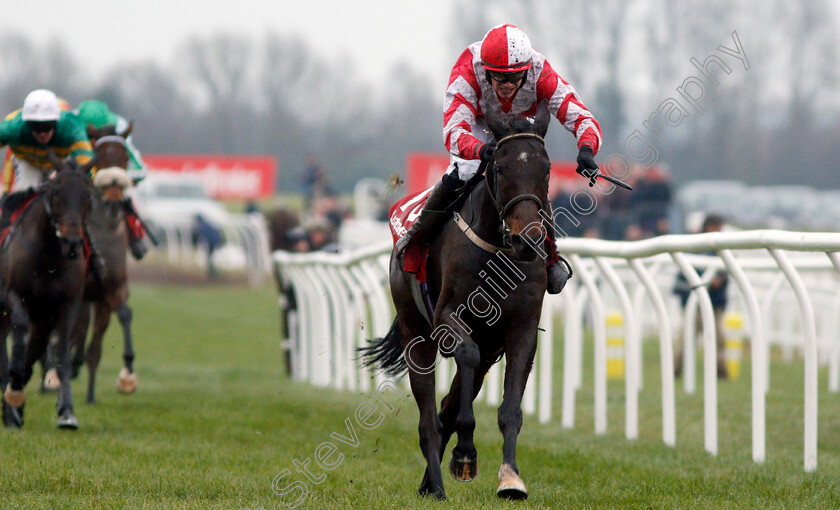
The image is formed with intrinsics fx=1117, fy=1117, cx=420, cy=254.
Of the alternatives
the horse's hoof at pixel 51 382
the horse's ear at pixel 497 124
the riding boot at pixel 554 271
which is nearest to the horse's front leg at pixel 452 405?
the riding boot at pixel 554 271

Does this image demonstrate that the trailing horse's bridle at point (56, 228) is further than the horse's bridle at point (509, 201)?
Yes

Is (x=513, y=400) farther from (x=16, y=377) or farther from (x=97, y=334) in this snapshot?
(x=97, y=334)

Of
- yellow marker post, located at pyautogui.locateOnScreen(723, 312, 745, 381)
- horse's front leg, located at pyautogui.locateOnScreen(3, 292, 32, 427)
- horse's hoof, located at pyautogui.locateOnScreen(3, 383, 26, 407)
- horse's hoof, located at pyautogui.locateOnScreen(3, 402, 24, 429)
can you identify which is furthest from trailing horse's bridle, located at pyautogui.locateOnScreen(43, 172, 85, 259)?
yellow marker post, located at pyautogui.locateOnScreen(723, 312, 745, 381)

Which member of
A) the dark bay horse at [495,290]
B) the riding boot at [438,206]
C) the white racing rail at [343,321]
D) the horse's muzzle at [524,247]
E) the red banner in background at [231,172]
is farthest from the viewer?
the red banner in background at [231,172]

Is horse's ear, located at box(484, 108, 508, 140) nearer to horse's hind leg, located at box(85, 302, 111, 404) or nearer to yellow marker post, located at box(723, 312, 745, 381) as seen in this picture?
horse's hind leg, located at box(85, 302, 111, 404)

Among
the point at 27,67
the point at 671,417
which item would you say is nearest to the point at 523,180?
the point at 671,417

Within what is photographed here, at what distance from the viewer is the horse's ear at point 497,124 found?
423cm

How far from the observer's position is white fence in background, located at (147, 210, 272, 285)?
68.6ft

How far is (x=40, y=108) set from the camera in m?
6.90

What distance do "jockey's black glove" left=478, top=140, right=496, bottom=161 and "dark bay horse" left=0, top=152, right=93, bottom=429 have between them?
293 centimetres

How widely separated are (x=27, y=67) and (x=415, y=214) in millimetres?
44353

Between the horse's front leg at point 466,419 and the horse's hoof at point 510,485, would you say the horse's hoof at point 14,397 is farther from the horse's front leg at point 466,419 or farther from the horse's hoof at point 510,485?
the horse's hoof at point 510,485

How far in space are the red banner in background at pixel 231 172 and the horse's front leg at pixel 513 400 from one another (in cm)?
3255

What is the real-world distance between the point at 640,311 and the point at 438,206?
11.2ft
